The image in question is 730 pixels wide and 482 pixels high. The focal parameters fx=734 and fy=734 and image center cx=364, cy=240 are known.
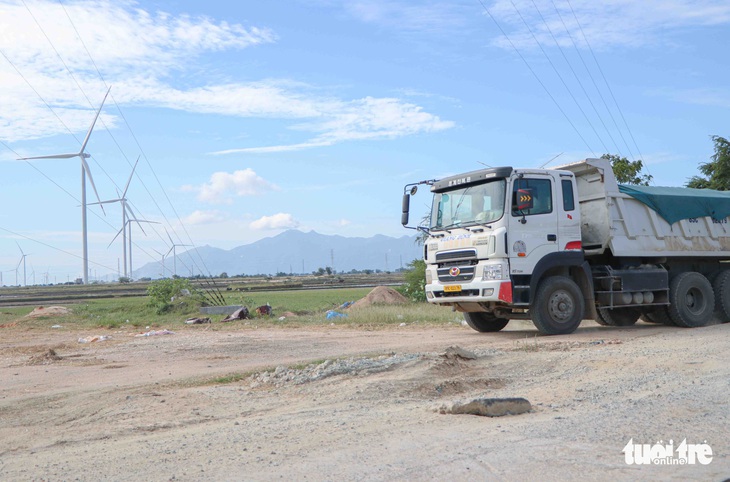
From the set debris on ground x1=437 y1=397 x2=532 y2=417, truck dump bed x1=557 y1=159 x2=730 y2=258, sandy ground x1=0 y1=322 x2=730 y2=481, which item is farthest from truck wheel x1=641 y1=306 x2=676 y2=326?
debris on ground x1=437 y1=397 x2=532 y2=417

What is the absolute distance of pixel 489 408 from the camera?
6789 mm

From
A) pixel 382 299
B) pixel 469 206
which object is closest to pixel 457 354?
pixel 469 206

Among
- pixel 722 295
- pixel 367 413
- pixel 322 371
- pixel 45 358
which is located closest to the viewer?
pixel 367 413

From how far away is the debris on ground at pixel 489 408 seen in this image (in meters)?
6.79

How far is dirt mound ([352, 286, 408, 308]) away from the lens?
25.3 metres

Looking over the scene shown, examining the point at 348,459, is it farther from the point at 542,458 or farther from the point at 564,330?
the point at 564,330

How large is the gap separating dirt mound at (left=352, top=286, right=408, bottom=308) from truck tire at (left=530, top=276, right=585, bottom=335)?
11209 mm

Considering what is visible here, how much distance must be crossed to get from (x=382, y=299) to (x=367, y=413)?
18.7 m

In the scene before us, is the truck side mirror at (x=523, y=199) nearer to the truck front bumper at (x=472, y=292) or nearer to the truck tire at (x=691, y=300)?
the truck front bumper at (x=472, y=292)

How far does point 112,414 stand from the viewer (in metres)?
7.59

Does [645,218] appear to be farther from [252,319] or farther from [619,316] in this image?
[252,319]

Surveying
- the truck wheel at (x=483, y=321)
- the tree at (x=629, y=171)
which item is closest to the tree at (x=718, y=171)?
the tree at (x=629, y=171)

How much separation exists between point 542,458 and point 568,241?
9.07 metres

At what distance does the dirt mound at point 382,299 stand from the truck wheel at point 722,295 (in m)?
11.3
